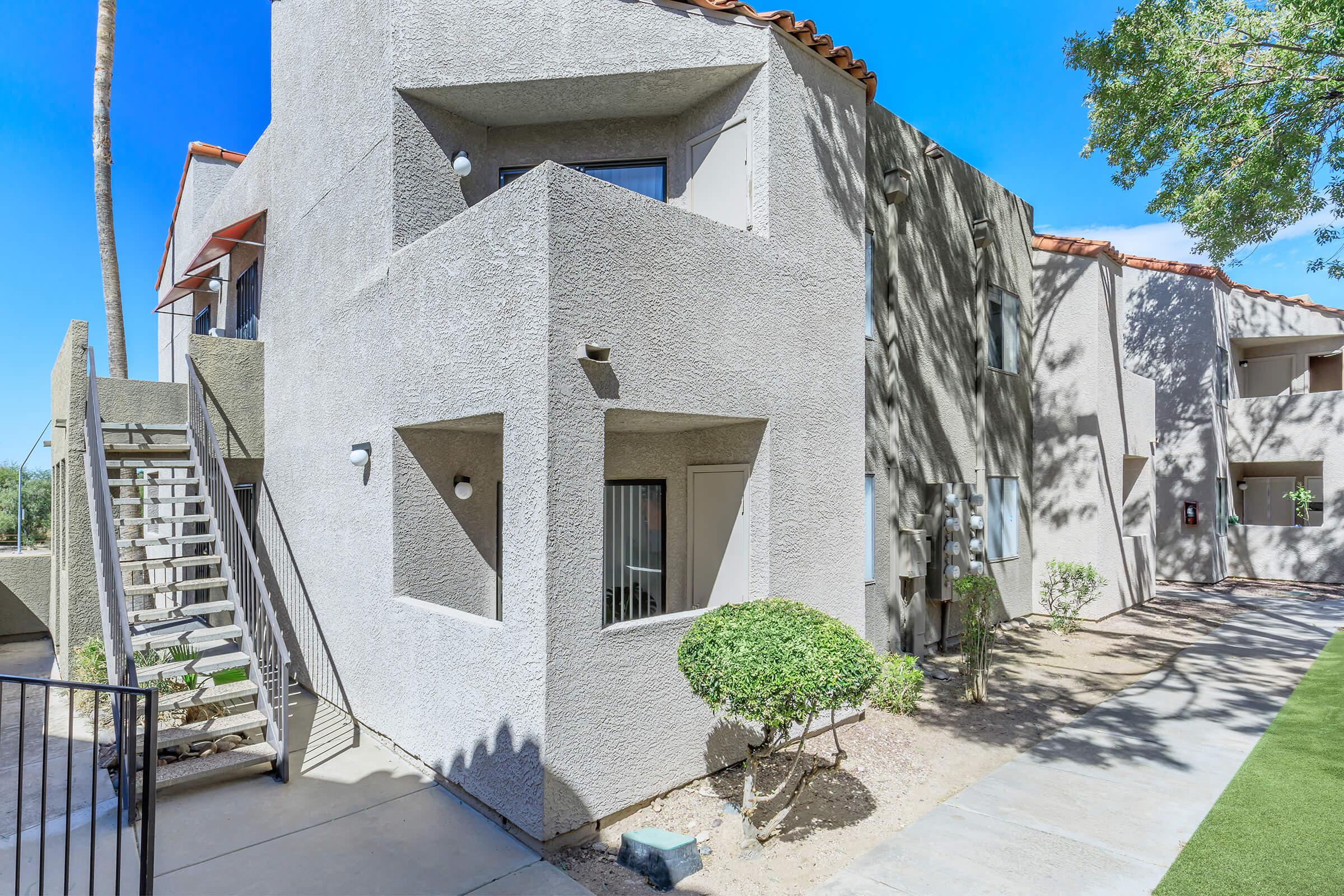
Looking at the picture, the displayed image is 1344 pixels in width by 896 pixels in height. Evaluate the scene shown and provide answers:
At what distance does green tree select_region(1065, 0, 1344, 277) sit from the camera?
36.4 feet

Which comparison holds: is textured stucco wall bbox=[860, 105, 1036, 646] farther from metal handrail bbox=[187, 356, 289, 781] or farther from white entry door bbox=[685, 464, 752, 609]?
metal handrail bbox=[187, 356, 289, 781]

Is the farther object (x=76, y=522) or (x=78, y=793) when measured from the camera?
(x=76, y=522)

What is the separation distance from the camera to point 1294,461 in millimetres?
21562

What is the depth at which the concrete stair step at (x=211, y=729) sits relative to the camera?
6.83 metres

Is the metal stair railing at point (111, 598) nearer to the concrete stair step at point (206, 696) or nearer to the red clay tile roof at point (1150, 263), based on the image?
the concrete stair step at point (206, 696)

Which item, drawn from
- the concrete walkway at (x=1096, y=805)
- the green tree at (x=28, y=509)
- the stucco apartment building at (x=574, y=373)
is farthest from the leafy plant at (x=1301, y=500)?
the green tree at (x=28, y=509)

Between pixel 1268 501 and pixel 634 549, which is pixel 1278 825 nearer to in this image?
pixel 634 549

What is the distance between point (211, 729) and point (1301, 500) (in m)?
28.0

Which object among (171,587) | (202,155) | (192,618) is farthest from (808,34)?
(202,155)

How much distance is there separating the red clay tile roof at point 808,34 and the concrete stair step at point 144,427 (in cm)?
981

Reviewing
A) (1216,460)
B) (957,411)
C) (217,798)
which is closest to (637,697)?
(217,798)

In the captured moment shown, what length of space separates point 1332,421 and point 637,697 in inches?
985

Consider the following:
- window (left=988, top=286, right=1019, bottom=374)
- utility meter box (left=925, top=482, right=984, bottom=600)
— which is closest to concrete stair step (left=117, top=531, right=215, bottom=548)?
utility meter box (left=925, top=482, right=984, bottom=600)

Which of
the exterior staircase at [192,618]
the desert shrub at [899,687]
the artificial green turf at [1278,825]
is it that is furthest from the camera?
the desert shrub at [899,687]
